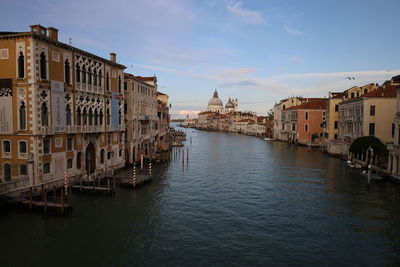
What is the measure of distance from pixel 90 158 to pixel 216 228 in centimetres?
1462

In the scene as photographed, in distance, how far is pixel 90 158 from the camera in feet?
88.6

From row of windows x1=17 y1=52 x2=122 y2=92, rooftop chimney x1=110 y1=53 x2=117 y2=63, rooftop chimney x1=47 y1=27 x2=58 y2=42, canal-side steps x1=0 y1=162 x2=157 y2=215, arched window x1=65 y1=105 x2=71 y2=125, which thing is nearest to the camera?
canal-side steps x1=0 y1=162 x2=157 y2=215

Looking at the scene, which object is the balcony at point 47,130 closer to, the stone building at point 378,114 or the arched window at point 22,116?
the arched window at point 22,116

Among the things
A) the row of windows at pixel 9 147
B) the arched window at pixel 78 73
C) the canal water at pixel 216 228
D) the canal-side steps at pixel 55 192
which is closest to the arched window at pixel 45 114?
the row of windows at pixel 9 147

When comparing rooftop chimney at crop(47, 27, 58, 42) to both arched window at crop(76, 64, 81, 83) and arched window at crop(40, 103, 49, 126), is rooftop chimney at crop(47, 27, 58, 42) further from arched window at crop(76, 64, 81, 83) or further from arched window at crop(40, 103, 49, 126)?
arched window at crop(40, 103, 49, 126)

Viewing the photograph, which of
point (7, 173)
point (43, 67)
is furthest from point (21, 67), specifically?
point (7, 173)

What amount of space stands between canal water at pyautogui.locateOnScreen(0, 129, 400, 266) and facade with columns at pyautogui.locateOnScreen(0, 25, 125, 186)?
3215mm

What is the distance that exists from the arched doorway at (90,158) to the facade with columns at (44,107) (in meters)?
0.09

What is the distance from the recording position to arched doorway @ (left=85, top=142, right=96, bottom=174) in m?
26.4

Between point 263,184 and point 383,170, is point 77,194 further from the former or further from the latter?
point 383,170

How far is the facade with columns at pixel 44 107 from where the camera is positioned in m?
19.9

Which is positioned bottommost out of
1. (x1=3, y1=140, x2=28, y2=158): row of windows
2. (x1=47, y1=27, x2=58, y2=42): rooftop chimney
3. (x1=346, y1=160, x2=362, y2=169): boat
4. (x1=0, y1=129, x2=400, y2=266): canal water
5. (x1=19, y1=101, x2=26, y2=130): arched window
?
Result: (x1=0, y1=129, x2=400, y2=266): canal water

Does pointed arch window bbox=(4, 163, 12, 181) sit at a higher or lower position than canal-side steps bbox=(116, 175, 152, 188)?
higher

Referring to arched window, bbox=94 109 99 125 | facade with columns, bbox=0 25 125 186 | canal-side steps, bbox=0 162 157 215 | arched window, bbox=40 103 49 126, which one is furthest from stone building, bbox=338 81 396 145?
arched window, bbox=40 103 49 126
